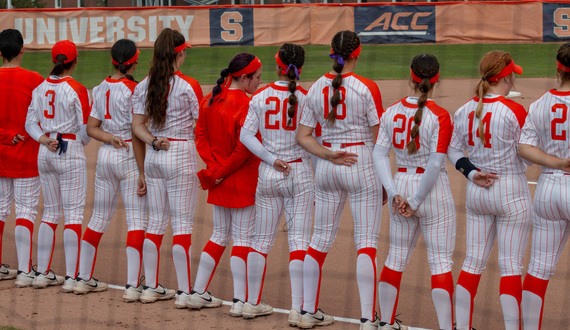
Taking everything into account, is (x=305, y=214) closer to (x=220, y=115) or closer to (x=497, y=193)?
(x=220, y=115)

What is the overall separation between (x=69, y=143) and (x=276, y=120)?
1.80 m

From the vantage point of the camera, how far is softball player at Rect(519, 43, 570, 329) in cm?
464

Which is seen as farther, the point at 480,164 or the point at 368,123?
the point at 368,123

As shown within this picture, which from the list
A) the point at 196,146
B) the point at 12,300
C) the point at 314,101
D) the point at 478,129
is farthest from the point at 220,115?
the point at 12,300

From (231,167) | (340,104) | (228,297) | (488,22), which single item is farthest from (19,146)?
(488,22)

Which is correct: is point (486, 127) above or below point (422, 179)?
above

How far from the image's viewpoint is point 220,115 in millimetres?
5598

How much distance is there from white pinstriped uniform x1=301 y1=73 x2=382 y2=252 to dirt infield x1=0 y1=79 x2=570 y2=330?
781 mm

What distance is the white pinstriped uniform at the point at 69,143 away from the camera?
616cm

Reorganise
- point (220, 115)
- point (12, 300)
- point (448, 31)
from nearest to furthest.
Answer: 1. point (220, 115)
2. point (12, 300)
3. point (448, 31)

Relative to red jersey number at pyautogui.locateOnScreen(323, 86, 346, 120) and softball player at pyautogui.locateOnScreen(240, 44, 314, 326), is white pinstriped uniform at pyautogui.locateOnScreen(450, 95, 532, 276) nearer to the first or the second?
red jersey number at pyautogui.locateOnScreen(323, 86, 346, 120)

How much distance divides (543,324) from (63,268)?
4.04m

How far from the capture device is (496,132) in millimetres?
4723

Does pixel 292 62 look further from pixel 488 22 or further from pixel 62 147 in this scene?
pixel 488 22
